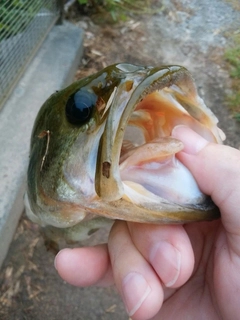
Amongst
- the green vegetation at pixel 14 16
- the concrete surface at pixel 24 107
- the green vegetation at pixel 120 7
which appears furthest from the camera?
the green vegetation at pixel 120 7

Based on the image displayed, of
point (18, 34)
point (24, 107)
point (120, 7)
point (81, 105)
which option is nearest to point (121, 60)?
point (120, 7)

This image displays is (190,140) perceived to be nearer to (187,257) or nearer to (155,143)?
(155,143)

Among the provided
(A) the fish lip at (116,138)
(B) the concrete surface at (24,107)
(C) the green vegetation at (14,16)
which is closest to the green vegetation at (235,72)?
(B) the concrete surface at (24,107)

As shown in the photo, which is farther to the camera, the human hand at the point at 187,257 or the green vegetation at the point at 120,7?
the green vegetation at the point at 120,7

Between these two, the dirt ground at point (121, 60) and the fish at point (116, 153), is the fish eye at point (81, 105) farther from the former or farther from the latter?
the dirt ground at point (121, 60)

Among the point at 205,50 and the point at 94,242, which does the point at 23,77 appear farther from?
the point at 205,50

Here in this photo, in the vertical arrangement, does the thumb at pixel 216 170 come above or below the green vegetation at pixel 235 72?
above

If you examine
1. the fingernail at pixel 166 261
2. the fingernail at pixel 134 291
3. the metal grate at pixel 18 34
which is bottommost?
the metal grate at pixel 18 34
